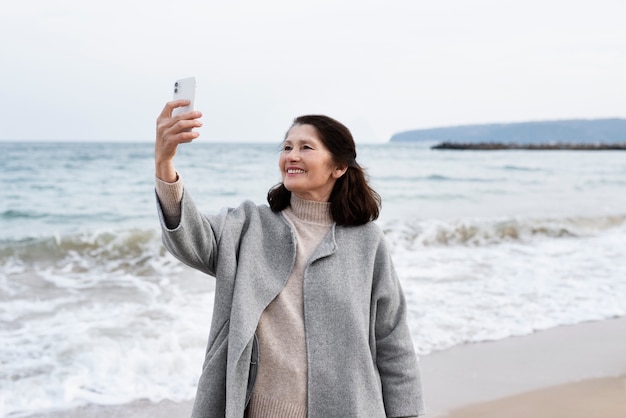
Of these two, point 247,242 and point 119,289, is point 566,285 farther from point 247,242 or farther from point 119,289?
point 247,242

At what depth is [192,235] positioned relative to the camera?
6.46 feet

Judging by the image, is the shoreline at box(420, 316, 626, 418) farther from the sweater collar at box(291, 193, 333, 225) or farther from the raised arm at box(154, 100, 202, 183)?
the raised arm at box(154, 100, 202, 183)

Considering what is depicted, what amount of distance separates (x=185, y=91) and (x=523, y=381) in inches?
136

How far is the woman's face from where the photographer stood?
2.19 metres

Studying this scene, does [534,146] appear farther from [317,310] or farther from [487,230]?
[317,310]

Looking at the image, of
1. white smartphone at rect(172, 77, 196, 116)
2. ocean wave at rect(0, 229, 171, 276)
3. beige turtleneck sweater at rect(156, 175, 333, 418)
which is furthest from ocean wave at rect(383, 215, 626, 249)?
white smartphone at rect(172, 77, 196, 116)

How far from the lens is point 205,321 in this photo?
5.89 metres

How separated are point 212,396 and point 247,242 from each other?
0.46 metres

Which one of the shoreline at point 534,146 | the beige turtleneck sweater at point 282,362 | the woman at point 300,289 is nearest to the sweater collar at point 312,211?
the woman at point 300,289

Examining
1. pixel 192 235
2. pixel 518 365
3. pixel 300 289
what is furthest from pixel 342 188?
pixel 518 365

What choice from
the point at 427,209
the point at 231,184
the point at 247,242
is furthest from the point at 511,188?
the point at 247,242

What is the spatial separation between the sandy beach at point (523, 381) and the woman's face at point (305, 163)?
2267 millimetres

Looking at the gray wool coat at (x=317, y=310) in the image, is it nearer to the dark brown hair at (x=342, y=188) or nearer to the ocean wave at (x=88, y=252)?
the dark brown hair at (x=342, y=188)

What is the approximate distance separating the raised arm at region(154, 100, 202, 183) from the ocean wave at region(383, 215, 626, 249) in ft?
28.5
